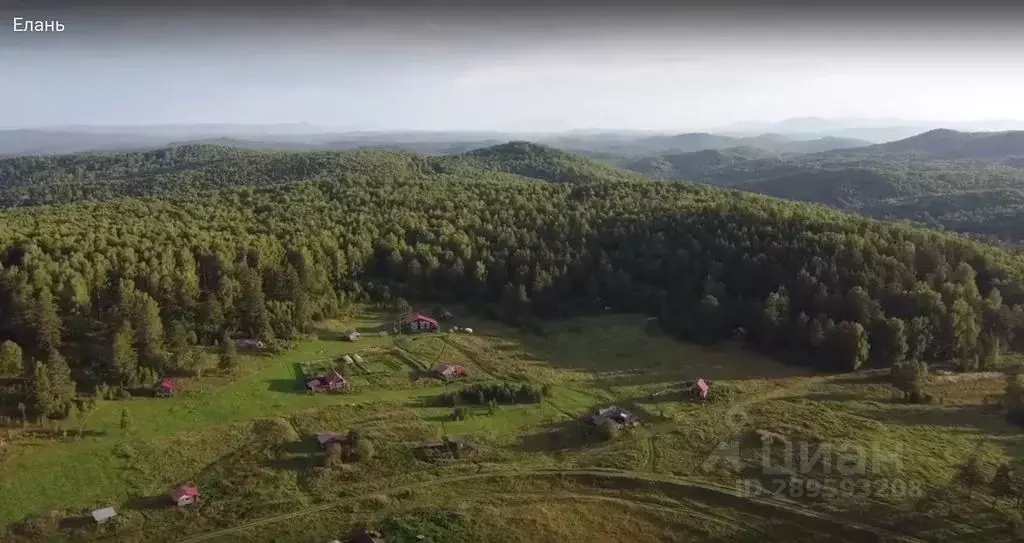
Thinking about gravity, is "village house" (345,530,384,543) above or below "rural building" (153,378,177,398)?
below

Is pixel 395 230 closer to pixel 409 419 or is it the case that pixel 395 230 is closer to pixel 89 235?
pixel 89 235

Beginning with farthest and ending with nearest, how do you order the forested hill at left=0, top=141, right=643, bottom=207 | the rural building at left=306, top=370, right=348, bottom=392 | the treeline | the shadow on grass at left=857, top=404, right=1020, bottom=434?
the forested hill at left=0, top=141, right=643, bottom=207, the rural building at left=306, top=370, right=348, bottom=392, the treeline, the shadow on grass at left=857, top=404, right=1020, bottom=434

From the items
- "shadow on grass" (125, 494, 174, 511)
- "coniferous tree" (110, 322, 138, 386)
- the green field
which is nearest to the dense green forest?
"coniferous tree" (110, 322, 138, 386)

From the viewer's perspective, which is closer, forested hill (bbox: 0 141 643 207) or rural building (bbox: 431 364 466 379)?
rural building (bbox: 431 364 466 379)

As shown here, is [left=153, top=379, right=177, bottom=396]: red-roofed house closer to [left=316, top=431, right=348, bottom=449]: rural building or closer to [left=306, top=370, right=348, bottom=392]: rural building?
[left=306, top=370, right=348, bottom=392]: rural building

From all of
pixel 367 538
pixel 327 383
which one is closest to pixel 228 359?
pixel 327 383

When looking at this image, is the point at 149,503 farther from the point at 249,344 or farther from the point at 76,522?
the point at 249,344

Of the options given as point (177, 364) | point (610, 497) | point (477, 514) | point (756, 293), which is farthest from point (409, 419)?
point (756, 293)

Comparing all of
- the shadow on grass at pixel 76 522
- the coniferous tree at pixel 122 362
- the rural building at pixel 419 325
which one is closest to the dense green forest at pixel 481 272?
the coniferous tree at pixel 122 362
